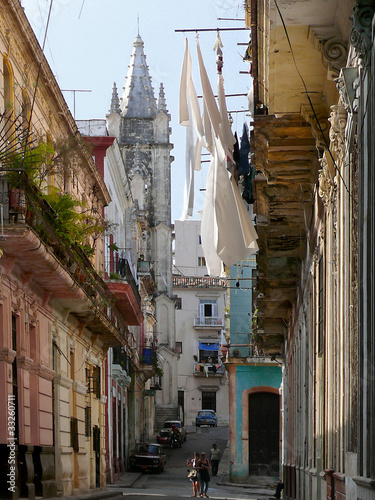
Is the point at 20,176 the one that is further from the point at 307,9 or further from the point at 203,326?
the point at 203,326

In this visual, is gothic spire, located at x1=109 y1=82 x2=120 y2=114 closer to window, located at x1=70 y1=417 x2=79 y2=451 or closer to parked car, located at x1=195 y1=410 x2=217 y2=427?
parked car, located at x1=195 y1=410 x2=217 y2=427

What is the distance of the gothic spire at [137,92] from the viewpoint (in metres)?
62.9

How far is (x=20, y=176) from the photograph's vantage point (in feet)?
44.4

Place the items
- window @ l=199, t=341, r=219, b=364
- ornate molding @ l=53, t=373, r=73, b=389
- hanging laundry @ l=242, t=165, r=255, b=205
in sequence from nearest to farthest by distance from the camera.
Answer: hanging laundry @ l=242, t=165, r=255, b=205, ornate molding @ l=53, t=373, r=73, b=389, window @ l=199, t=341, r=219, b=364

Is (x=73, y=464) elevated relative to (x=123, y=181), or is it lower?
lower

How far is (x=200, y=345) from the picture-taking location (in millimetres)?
67625

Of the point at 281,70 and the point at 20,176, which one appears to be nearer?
the point at 281,70

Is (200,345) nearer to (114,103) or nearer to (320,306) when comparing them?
(114,103)

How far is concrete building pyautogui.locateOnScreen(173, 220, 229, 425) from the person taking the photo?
66619 millimetres

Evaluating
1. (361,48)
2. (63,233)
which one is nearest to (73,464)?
(63,233)

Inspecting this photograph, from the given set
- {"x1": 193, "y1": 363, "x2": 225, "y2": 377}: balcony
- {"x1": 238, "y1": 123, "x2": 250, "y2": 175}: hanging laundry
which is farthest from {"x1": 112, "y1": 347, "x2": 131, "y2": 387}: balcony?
{"x1": 193, "y1": 363, "x2": 225, "y2": 377}: balcony

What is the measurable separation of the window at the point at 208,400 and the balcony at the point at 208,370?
126 cm

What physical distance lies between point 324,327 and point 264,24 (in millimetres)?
3880

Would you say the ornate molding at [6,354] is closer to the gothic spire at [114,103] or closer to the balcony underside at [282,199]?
the balcony underside at [282,199]
